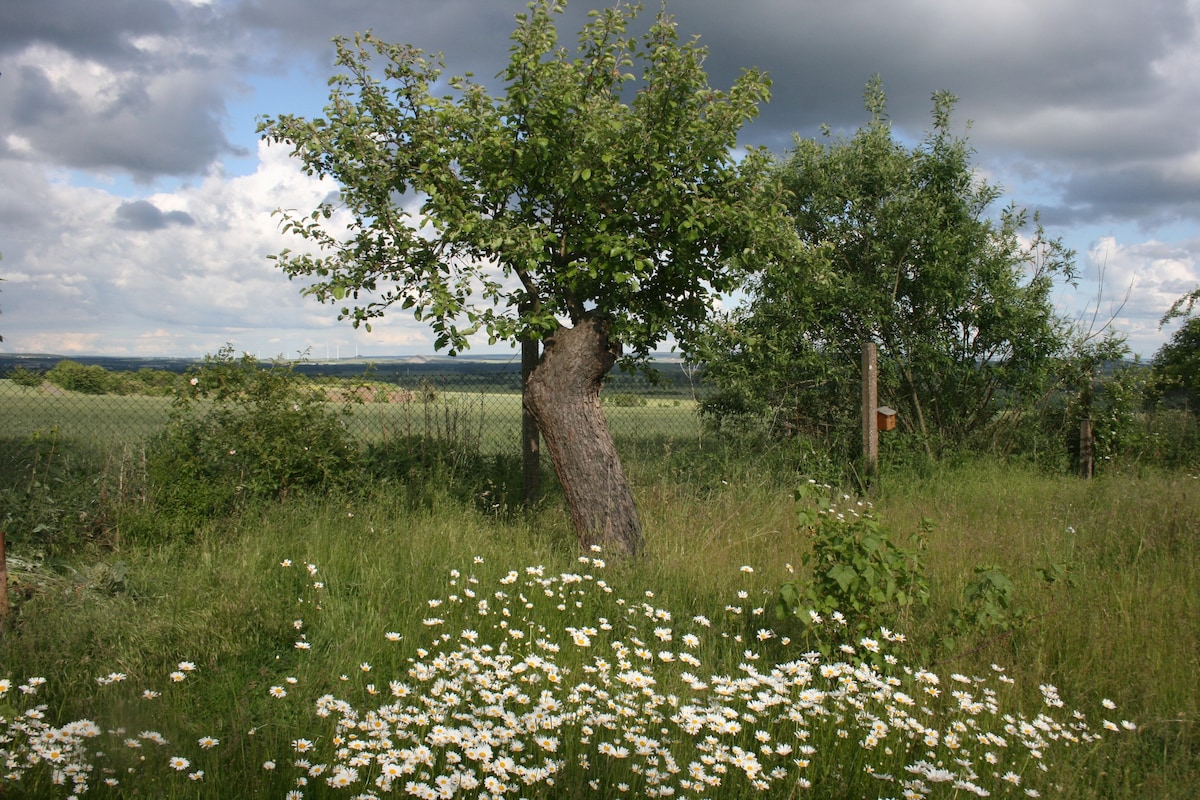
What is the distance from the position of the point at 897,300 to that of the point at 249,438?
817 cm

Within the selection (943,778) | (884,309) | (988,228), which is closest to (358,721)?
(943,778)

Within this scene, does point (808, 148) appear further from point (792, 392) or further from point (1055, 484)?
point (1055, 484)

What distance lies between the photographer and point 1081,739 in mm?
3830

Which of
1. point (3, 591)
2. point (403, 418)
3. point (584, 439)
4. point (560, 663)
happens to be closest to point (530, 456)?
point (403, 418)

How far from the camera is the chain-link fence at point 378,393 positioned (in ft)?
25.8

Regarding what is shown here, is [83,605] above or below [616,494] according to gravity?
below

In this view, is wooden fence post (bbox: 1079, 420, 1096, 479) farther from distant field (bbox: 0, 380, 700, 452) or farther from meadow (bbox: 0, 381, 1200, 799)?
distant field (bbox: 0, 380, 700, 452)

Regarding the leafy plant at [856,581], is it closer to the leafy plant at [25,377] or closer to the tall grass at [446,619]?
the tall grass at [446,619]

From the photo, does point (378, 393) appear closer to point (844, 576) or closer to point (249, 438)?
point (249, 438)

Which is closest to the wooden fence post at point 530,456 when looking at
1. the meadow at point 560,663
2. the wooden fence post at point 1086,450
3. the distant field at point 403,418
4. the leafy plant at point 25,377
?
the meadow at point 560,663

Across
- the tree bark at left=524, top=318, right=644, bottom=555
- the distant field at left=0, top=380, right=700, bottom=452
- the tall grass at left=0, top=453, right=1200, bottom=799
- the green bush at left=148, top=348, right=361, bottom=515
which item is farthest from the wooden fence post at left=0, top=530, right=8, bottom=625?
the tree bark at left=524, top=318, right=644, bottom=555

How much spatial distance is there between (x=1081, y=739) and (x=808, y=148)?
8.83 metres

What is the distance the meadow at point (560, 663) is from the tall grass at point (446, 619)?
2 cm

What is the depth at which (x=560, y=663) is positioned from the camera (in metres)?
4.21
